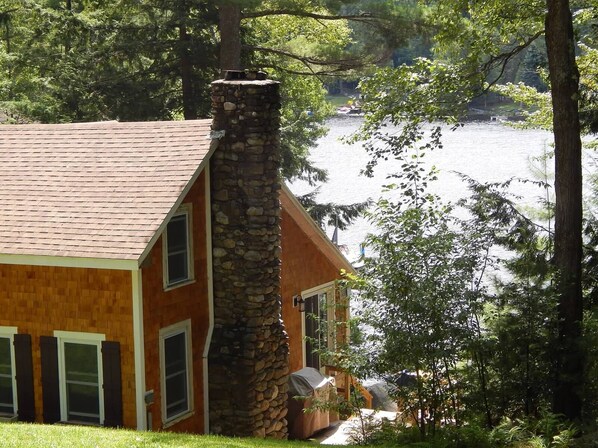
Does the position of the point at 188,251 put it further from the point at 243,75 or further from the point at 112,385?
the point at 243,75

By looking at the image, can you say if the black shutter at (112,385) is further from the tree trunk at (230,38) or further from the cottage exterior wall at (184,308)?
the tree trunk at (230,38)

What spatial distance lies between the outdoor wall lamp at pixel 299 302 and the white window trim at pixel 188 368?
393 centimetres

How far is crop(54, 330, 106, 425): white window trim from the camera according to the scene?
13.1 m

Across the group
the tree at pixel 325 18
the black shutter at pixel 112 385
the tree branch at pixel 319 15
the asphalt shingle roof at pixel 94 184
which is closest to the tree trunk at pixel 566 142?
the asphalt shingle roof at pixel 94 184

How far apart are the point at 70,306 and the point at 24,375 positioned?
1.30 m

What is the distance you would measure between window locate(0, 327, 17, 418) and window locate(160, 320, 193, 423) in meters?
2.12

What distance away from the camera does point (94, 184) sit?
14227mm

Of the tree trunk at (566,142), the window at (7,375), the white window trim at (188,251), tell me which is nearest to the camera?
the white window trim at (188,251)

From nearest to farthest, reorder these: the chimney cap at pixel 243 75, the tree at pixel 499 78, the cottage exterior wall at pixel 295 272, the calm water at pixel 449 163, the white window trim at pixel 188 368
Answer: the white window trim at pixel 188 368 → the tree at pixel 499 78 → the chimney cap at pixel 243 75 → the cottage exterior wall at pixel 295 272 → the calm water at pixel 449 163

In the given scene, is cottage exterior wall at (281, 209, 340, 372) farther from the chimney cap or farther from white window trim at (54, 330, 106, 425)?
white window trim at (54, 330, 106, 425)

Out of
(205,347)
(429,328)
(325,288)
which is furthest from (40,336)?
(325,288)

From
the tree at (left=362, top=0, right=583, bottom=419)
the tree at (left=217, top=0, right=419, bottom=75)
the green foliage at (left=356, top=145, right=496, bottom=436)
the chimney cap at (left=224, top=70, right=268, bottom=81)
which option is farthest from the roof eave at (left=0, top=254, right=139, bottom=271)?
the tree at (left=217, top=0, right=419, bottom=75)

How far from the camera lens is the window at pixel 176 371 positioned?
13609mm

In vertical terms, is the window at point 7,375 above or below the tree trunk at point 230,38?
below
